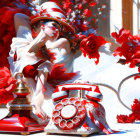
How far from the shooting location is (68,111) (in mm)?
749

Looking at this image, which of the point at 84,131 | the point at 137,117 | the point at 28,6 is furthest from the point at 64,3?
the point at 84,131

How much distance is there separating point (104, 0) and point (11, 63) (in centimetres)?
46

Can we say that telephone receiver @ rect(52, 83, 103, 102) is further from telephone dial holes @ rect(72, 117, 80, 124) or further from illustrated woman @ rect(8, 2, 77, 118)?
illustrated woman @ rect(8, 2, 77, 118)

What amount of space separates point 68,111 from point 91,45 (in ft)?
1.30

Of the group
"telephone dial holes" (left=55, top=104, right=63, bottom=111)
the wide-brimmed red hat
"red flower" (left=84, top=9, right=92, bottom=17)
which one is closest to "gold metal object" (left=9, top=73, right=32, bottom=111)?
"telephone dial holes" (left=55, top=104, right=63, bottom=111)

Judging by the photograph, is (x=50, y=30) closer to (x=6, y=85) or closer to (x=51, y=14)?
(x=51, y=14)

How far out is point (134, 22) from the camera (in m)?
1.20

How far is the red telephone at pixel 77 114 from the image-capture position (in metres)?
0.72

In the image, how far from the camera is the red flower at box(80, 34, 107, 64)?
1089 millimetres

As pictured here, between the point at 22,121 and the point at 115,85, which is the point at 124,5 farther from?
the point at 22,121

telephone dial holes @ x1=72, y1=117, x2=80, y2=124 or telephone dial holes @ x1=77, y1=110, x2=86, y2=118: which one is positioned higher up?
telephone dial holes @ x1=77, y1=110, x2=86, y2=118

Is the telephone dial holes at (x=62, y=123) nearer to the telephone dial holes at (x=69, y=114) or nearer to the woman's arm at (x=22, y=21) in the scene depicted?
the telephone dial holes at (x=69, y=114)

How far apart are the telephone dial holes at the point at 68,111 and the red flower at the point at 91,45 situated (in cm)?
38

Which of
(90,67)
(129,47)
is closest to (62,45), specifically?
(90,67)
